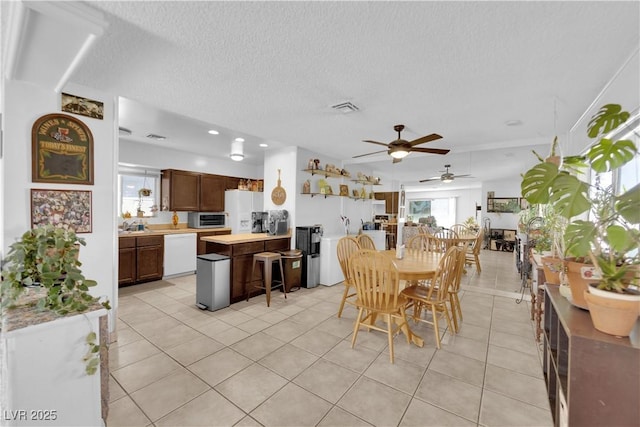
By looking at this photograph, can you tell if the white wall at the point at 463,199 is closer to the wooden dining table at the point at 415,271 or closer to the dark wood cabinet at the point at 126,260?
the wooden dining table at the point at 415,271

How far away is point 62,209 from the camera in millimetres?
2277

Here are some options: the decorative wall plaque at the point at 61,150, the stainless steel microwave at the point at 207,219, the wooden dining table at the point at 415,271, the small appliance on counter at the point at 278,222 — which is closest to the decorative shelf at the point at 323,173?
→ the small appliance on counter at the point at 278,222

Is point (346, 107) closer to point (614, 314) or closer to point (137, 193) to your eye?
point (614, 314)

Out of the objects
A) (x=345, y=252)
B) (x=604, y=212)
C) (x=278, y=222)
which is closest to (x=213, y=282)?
(x=278, y=222)

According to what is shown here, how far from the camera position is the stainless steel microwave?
5.51 metres

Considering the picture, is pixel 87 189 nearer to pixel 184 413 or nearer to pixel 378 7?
pixel 184 413

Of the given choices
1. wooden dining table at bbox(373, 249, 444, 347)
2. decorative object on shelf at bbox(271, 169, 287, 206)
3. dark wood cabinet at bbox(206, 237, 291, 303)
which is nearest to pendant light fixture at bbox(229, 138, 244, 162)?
decorative object on shelf at bbox(271, 169, 287, 206)

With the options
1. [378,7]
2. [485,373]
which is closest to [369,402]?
[485,373]

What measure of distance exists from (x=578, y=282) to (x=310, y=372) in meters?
1.84

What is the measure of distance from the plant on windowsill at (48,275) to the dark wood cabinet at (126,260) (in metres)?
3.30

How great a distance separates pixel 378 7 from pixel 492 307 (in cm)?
378

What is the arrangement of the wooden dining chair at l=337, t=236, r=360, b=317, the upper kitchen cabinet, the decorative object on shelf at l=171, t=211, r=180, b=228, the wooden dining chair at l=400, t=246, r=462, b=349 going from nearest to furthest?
1. the wooden dining chair at l=400, t=246, r=462, b=349
2. the wooden dining chair at l=337, t=236, r=360, b=317
3. the upper kitchen cabinet
4. the decorative object on shelf at l=171, t=211, r=180, b=228

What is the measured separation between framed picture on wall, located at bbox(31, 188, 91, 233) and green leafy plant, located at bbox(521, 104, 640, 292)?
130 inches

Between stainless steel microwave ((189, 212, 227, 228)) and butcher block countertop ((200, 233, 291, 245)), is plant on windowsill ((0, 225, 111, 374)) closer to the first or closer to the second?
butcher block countertop ((200, 233, 291, 245))
